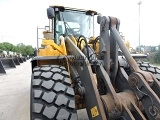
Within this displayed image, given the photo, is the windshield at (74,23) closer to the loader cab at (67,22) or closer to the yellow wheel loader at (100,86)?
the loader cab at (67,22)

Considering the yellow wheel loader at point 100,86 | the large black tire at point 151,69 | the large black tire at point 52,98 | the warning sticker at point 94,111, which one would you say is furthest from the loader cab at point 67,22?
the warning sticker at point 94,111

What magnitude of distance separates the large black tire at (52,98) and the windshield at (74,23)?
1.99 m

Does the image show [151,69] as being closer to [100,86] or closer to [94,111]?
[100,86]

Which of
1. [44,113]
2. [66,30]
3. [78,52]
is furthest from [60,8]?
[44,113]

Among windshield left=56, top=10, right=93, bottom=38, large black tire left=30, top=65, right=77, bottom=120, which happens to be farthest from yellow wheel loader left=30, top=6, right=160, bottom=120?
windshield left=56, top=10, right=93, bottom=38

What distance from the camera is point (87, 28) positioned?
512cm

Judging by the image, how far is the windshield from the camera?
4684 millimetres

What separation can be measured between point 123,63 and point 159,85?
30.0 inches

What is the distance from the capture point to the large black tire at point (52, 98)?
8.29ft

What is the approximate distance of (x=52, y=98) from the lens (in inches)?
102

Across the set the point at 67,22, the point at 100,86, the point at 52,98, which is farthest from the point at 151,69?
the point at 52,98

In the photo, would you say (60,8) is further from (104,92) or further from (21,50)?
(21,50)

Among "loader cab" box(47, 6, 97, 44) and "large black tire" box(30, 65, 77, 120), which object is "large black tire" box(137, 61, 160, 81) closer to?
"loader cab" box(47, 6, 97, 44)

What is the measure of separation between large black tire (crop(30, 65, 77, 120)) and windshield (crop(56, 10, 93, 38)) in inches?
78.4
